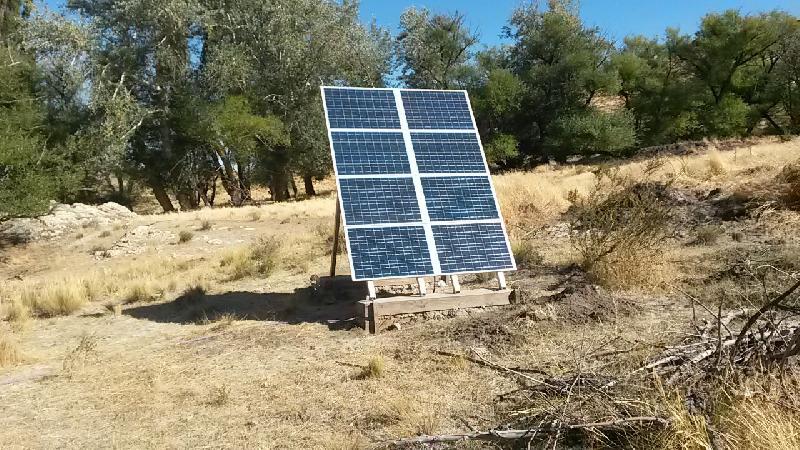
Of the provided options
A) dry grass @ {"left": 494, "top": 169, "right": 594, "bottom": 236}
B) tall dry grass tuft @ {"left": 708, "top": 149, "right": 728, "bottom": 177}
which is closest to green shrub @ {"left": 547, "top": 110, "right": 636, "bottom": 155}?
dry grass @ {"left": 494, "top": 169, "right": 594, "bottom": 236}

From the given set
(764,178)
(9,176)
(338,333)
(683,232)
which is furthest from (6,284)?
(764,178)

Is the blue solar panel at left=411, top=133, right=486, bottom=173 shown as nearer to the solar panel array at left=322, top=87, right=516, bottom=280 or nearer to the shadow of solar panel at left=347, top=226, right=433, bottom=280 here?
the solar panel array at left=322, top=87, right=516, bottom=280

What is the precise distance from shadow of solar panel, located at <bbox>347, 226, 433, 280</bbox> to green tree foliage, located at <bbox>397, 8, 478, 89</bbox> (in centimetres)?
3228

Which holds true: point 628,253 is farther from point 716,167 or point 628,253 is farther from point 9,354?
point 716,167

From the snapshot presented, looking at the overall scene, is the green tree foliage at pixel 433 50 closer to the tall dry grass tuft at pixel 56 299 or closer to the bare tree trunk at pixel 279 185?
the bare tree trunk at pixel 279 185

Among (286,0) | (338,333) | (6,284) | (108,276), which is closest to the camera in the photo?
(338,333)

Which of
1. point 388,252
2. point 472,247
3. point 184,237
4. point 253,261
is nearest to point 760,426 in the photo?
point 388,252

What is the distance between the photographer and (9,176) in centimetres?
2019

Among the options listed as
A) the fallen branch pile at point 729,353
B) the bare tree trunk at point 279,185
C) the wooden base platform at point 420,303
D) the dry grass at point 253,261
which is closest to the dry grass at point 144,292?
the dry grass at point 253,261

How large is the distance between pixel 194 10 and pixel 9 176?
11197mm

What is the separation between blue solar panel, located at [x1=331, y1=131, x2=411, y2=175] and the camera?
9.29 metres

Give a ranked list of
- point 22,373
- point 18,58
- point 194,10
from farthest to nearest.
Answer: point 194,10
point 18,58
point 22,373

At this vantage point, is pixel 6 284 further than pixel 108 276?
Yes

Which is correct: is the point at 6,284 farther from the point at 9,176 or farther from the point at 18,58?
the point at 18,58
